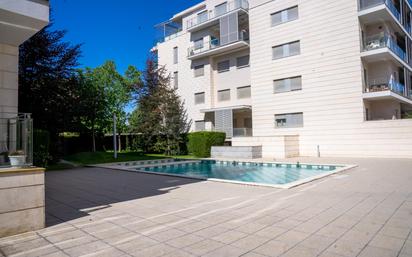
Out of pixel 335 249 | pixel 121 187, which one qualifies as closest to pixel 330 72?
pixel 121 187

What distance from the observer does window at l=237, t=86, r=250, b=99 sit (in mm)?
26636

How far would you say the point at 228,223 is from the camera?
5.02 meters

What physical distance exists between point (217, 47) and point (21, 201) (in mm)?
24448

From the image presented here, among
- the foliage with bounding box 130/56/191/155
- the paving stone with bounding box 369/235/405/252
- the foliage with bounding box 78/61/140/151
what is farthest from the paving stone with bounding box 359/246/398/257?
the foliage with bounding box 78/61/140/151

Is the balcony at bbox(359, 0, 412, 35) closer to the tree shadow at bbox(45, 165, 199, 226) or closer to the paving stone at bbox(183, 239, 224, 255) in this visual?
the tree shadow at bbox(45, 165, 199, 226)

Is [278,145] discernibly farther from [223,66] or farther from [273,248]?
[273,248]

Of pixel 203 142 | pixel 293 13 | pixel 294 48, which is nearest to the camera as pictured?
pixel 203 142

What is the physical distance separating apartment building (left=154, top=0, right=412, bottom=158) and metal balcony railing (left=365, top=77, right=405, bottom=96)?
84 mm

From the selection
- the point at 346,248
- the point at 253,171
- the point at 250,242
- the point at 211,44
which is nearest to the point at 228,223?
the point at 250,242

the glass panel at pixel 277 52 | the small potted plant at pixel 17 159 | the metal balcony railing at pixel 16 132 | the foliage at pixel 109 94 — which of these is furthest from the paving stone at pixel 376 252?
the foliage at pixel 109 94

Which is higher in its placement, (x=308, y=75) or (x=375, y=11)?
(x=375, y=11)

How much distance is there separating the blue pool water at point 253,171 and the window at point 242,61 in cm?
1139

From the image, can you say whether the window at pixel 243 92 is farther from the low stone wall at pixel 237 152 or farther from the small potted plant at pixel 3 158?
the small potted plant at pixel 3 158

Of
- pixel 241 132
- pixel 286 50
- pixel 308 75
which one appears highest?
pixel 286 50
